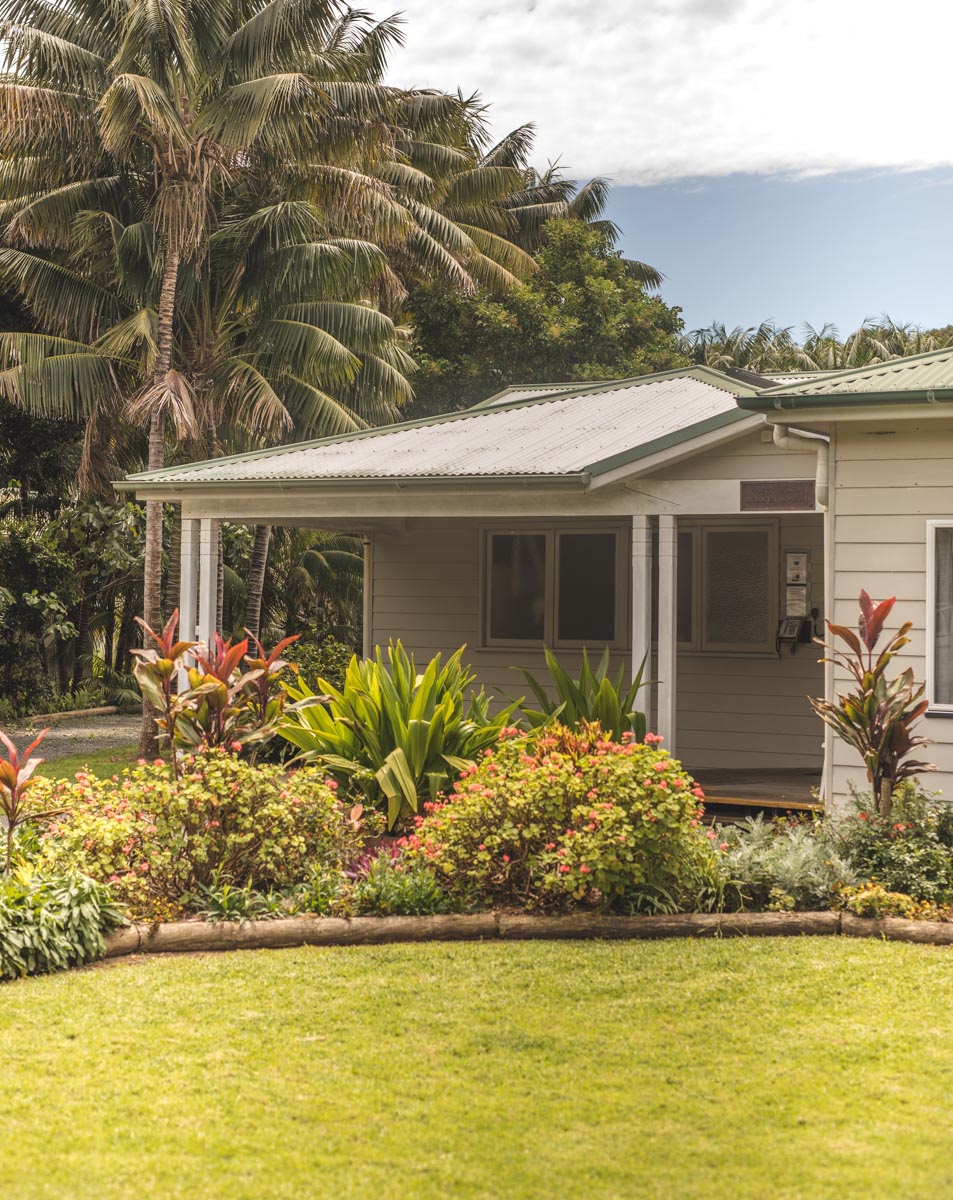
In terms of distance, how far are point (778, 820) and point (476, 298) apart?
22205 mm

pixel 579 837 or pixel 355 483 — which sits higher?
pixel 355 483

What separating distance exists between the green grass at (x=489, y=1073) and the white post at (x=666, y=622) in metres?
3.77

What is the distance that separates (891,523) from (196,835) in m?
4.94

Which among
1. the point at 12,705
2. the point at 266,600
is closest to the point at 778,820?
the point at 12,705

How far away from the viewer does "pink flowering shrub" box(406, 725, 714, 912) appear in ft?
22.9

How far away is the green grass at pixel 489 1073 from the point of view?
163 inches

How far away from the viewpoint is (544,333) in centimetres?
2878

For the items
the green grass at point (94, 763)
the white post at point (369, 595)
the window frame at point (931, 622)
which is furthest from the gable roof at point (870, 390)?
the green grass at point (94, 763)

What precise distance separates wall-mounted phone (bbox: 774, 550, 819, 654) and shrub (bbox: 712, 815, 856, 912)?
4633 mm

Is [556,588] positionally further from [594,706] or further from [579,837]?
[579,837]

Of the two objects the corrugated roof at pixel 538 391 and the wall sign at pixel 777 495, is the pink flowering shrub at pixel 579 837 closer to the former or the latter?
the wall sign at pixel 777 495

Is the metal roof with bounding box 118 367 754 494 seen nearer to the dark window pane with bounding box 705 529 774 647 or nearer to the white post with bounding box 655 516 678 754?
the white post with bounding box 655 516 678 754

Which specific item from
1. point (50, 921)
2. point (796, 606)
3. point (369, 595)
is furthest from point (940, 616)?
point (369, 595)

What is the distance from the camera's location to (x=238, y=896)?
23.1 feet
